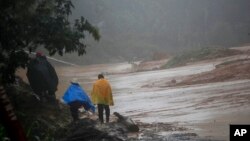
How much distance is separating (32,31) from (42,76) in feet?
8.89

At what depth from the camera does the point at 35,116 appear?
9.77 m

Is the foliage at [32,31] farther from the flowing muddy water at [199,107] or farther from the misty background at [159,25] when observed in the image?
the misty background at [159,25]

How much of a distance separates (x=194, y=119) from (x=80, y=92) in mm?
3391

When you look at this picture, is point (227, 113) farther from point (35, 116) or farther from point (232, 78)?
point (232, 78)

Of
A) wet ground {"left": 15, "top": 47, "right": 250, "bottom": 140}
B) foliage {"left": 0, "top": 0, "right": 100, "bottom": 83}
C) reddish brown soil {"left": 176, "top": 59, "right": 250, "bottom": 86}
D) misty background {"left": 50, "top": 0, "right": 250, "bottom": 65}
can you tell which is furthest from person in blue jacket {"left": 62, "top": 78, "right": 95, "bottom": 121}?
misty background {"left": 50, "top": 0, "right": 250, "bottom": 65}

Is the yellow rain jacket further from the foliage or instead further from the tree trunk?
the tree trunk

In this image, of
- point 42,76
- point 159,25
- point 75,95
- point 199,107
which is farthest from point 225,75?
point 159,25

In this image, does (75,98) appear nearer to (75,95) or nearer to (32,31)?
(75,95)

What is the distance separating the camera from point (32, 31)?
825cm

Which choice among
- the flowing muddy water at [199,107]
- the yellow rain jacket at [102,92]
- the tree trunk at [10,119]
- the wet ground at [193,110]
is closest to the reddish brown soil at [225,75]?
the wet ground at [193,110]

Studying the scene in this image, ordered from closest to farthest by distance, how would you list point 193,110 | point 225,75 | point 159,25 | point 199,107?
1. point 193,110
2. point 199,107
3. point 225,75
4. point 159,25

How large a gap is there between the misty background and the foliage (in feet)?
188

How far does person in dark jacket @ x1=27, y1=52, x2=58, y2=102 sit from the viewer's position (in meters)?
10.8

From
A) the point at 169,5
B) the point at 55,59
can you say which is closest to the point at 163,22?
the point at 169,5
